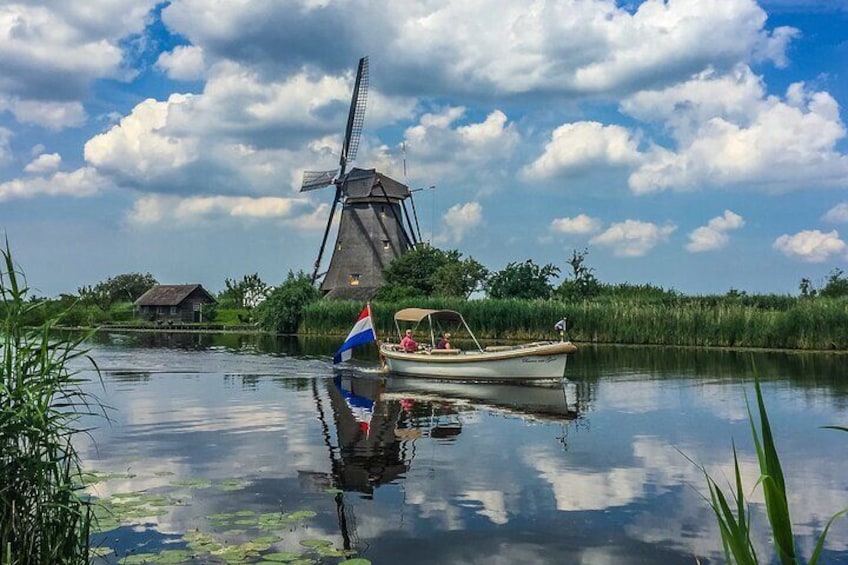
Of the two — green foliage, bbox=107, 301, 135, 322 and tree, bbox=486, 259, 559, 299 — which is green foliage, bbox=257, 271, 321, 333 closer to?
tree, bbox=486, 259, 559, 299

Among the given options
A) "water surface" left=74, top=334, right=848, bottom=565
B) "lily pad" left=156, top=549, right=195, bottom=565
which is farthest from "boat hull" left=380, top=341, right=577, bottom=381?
"lily pad" left=156, top=549, right=195, bottom=565

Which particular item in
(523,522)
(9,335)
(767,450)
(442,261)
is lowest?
(523,522)

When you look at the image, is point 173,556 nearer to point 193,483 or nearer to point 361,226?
point 193,483

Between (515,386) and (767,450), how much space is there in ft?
66.9

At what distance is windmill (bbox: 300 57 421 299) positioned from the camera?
206ft

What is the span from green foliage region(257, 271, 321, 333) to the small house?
70.7 feet

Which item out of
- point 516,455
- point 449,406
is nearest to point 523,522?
point 516,455

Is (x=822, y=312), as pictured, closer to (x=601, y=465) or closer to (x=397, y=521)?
(x=601, y=465)

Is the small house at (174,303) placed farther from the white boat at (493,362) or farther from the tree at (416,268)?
the white boat at (493,362)

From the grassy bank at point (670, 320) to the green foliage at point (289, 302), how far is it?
703cm


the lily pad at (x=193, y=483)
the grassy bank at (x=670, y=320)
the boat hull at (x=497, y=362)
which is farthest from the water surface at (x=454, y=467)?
the grassy bank at (x=670, y=320)

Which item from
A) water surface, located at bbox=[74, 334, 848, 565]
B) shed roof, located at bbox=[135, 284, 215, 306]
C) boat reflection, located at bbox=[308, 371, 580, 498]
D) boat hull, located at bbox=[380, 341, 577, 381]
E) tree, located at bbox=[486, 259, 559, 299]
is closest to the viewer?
water surface, located at bbox=[74, 334, 848, 565]

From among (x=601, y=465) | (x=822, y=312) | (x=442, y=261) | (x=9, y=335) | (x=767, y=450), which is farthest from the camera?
(x=442, y=261)

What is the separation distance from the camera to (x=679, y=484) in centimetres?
1055
